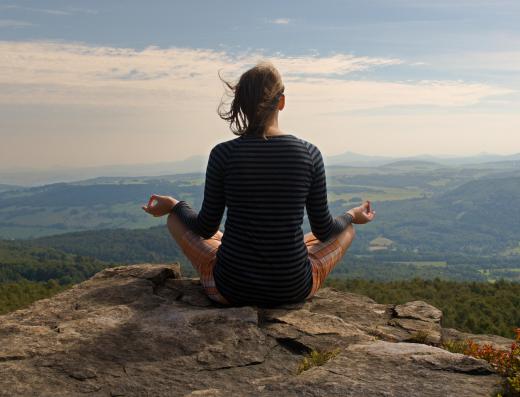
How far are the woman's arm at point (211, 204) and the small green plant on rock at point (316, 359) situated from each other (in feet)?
8.14

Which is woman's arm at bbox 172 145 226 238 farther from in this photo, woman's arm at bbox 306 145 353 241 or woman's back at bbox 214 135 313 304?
woman's arm at bbox 306 145 353 241

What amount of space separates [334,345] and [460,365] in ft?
6.36

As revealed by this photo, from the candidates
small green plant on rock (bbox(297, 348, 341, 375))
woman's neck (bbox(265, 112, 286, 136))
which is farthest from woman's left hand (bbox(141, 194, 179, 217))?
small green plant on rock (bbox(297, 348, 341, 375))

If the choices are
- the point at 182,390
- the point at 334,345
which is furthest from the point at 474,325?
the point at 182,390

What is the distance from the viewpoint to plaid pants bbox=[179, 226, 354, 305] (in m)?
8.35

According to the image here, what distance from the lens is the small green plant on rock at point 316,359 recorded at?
605 centimetres

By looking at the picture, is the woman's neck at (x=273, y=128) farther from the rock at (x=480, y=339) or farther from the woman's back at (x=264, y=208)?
the rock at (x=480, y=339)

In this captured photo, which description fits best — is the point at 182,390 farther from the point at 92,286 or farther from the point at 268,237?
the point at 92,286

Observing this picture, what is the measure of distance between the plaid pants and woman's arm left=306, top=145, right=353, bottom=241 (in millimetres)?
212

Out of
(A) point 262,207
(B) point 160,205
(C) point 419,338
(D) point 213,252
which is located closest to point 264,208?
(A) point 262,207

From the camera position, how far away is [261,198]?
7.22 metres

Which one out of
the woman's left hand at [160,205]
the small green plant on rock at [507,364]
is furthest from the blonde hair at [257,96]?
the small green plant on rock at [507,364]

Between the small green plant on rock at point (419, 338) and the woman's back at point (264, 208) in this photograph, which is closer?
the woman's back at point (264, 208)

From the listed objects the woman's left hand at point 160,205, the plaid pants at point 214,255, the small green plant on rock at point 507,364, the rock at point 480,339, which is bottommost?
the rock at point 480,339
